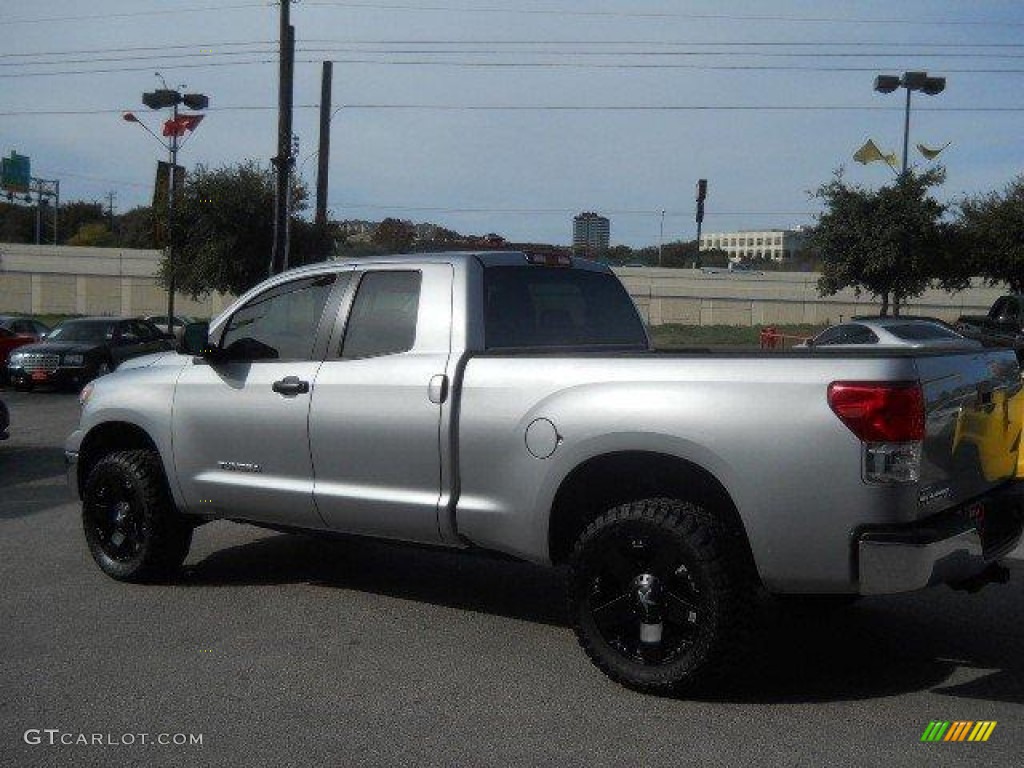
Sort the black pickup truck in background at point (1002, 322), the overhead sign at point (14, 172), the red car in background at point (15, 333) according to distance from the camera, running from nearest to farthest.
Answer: the red car in background at point (15, 333) → the black pickup truck in background at point (1002, 322) → the overhead sign at point (14, 172)

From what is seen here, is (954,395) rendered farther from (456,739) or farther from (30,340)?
(30,340)

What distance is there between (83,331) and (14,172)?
62.0 metres

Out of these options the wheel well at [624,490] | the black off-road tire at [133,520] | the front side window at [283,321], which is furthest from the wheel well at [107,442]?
the wheel well at [624,490]

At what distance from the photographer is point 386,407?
5.64 m

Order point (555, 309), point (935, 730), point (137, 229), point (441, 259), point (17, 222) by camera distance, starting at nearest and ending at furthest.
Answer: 1. point (935, 730)
2. point (441, 259)
3. point (555, 309)
4. point (137, 229)
5. point (17, 222)

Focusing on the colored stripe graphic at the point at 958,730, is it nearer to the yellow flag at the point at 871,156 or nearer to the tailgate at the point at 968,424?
the tailgate at the point at 968,424

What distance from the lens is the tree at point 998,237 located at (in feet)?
115

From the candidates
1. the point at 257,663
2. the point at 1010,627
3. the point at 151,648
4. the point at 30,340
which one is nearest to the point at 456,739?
the point at 257,663

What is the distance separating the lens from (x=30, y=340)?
24.2m

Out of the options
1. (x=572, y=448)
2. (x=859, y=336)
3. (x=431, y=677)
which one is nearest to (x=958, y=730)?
(x=572, y=448)

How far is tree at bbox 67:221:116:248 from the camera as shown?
103438 millimetres

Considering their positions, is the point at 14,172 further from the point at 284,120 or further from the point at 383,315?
the point at 383,315

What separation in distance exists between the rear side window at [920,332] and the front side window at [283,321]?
54.3 feet

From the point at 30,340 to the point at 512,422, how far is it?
2160 cm
